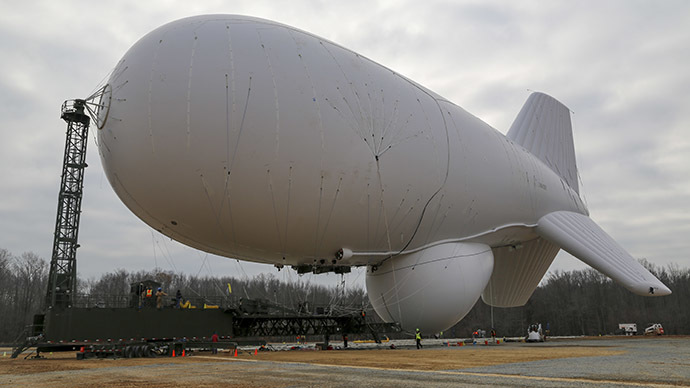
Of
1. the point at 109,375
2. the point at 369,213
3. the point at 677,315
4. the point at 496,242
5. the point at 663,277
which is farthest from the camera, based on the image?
the point at 663,277

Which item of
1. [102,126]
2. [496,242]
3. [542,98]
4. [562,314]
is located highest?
[542,98]

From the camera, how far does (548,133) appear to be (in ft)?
94.5

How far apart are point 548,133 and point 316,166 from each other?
18.9 meters

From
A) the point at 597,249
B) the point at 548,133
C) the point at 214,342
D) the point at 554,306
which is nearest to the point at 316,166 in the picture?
the point at 214,342

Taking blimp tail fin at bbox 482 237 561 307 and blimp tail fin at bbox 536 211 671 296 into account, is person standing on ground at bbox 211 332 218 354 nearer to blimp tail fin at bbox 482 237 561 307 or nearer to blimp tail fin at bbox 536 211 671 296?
blimp tail fin at bbox 536 211 671 296

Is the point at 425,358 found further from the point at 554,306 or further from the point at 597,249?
the point at 554,306

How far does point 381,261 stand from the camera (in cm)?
2041

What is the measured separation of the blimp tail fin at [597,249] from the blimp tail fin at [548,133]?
14.3ft

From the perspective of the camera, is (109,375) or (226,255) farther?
(226,255)

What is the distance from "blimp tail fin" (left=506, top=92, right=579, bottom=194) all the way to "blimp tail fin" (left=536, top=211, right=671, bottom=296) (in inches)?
172

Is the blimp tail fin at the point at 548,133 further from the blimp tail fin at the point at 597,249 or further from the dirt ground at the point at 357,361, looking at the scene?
the dirt ground at the point at 357,361

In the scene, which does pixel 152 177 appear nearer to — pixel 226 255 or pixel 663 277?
pixel 226 255

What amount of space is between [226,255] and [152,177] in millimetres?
4792

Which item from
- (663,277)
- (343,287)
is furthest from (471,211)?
(663,277)
